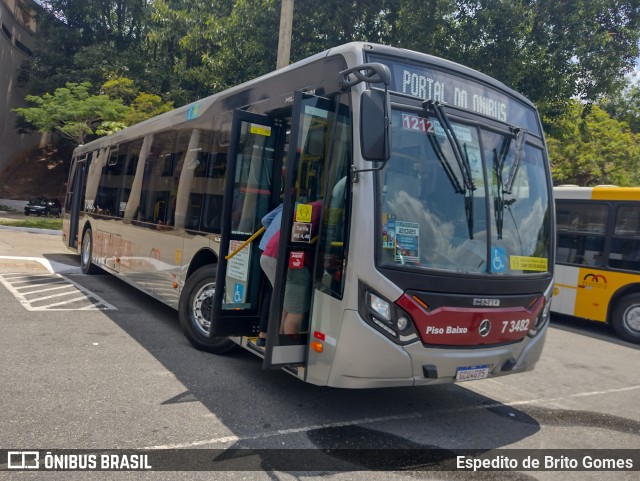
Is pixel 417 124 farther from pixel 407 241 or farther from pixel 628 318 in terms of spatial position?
pixel 628 318

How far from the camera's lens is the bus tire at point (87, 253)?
38.0 feet

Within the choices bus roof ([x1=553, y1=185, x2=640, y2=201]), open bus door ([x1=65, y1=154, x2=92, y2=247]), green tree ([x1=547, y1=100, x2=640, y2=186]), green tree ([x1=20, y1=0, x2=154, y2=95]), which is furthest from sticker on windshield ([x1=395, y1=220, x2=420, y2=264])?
green tree ([x1=20, y1=0, x2=154, y2=95])

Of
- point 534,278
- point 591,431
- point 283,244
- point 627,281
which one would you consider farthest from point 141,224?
point 627,281

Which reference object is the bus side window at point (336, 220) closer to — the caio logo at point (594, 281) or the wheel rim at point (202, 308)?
the wheel rim at point (202, 308)

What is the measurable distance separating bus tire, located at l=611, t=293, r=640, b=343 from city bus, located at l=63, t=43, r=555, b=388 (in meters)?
6.19

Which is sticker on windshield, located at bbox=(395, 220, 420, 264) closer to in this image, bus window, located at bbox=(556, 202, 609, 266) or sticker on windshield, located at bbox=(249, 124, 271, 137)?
sticker on windshield, located at bbox=(249, 124, 271, 137)

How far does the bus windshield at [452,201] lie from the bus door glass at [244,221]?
1.58 meters

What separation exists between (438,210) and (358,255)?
0.80 meters

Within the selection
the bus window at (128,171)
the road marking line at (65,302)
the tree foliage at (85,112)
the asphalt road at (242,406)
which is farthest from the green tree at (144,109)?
the asphalt road at (242,406)

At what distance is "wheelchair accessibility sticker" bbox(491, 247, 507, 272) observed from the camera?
15.5 feet

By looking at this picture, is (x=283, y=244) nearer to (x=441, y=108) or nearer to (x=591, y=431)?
(x=441, y=108)

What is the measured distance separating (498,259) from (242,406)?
101 inches

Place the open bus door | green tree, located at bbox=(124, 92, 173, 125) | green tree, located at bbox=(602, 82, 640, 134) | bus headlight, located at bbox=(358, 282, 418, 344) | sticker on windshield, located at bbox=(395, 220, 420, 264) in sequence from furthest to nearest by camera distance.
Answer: green tree, located at bbox=(602, 82, 640, 134) → green tree, located at bbox=(124, 92, 173, 125) → the open bus door → sticker on windshield, located at bbox=(395, 220, 420, 264) → bus headlight, located at bbox=(358, 282, 418, 344)

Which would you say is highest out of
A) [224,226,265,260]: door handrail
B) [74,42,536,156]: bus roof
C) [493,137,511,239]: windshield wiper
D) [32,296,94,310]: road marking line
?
[74,42,536,156]: bus roof
